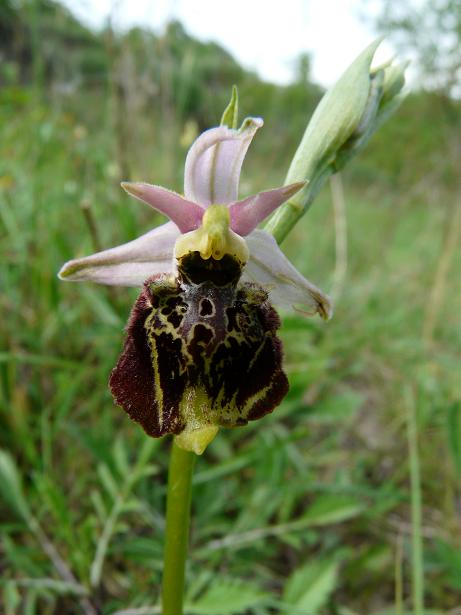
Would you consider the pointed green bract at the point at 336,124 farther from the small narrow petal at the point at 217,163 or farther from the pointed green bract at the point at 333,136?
the small narrow petal at the point at 217,163

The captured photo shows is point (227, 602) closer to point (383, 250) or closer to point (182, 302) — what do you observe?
point (182, 302)

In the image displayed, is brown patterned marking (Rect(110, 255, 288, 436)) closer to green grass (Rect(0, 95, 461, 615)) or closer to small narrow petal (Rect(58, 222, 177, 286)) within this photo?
small narrow petal (Rect(58, 222, 177, 286))

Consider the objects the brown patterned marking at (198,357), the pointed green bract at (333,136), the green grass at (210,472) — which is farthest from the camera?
the green grass at (210,472)

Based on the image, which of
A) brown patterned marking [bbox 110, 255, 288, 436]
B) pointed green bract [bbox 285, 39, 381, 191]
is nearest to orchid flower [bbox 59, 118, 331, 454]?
brown patterned marking [bbox 110, 255, 288, 436]

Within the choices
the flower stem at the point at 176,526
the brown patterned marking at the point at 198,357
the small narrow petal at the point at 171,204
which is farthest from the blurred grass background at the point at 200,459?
the small narrow petal at the point at 171,204

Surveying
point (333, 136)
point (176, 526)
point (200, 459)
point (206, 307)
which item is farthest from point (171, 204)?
point (200, 459)


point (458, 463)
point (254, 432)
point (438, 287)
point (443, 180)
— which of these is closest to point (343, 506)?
point (458, 463)
